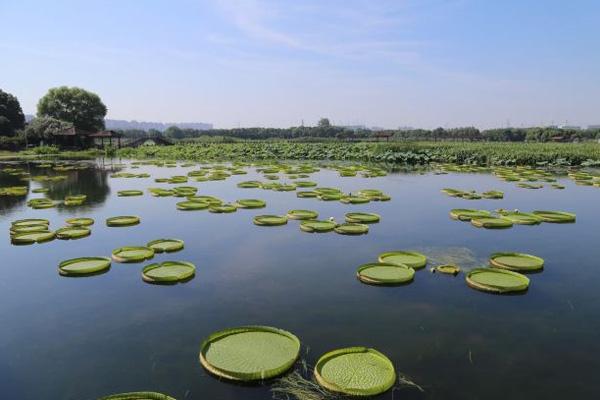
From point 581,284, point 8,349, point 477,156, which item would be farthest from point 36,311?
point 477,156

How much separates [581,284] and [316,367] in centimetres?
480

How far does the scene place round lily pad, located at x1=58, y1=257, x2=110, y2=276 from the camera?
22.8ft

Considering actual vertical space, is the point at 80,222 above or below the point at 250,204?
below

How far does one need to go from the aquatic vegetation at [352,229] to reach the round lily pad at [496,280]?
9.93 feet

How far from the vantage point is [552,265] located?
751 cm

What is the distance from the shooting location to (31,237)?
29.3ft

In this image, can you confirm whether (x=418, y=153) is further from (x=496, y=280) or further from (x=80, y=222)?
(x=496, y=280)

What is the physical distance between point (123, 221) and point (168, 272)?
4.16 metres

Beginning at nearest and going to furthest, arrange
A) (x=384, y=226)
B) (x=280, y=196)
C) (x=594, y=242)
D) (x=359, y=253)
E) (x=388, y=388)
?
(x=388, y=388) < (x=359, y=253) < (x=594, y=242) < (x=384, y=226) < (x=280, y=196)

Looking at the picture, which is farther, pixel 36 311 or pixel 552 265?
pixel 552 265

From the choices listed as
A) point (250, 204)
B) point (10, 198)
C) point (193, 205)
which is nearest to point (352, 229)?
point (250, 204)

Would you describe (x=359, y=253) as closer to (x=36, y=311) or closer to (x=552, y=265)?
(x=552, y=265)

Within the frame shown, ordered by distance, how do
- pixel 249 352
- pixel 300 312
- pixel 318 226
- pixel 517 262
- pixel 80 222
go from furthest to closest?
pixel 80 222
pixel 318 226
pixel 517 262
pixel 300 312
pixel 249 352

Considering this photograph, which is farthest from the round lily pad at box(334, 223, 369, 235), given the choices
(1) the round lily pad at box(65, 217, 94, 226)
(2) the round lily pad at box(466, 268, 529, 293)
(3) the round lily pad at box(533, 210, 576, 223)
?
(1) the round lily pad at box(65, 217, 94, 226)
